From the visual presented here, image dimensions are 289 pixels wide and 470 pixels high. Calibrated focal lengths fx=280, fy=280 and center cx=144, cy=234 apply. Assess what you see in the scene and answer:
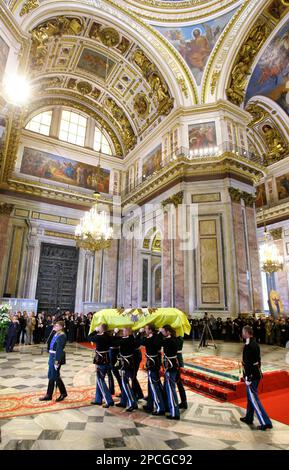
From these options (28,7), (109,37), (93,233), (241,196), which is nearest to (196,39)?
(109,37)

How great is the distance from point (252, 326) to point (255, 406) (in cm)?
754

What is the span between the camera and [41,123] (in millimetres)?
16297

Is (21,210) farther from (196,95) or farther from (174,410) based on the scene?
(174,410)

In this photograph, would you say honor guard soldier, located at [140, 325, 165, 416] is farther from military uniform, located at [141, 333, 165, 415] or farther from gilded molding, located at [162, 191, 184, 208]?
gilded molding, located at [162, 191, 184, 208]

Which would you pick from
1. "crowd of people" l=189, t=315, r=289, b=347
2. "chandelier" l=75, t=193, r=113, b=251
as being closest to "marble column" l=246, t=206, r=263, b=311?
"crowd of people" l=189, t=315, r=289, b=347

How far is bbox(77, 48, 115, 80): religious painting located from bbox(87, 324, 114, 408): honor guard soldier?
1525cm

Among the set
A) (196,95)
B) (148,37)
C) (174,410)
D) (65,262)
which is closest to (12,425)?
(174,410)

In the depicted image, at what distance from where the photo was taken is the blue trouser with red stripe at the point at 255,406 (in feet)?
10.8

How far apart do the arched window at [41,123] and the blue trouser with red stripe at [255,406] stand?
16.4 m

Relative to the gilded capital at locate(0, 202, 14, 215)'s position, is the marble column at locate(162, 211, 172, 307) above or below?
below

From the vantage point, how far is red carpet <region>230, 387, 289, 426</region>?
3.84 meters

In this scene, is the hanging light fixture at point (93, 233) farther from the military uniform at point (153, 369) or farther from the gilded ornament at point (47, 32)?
the gilded ornament at point (47, 32)

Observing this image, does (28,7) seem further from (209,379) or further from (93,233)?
(209,379)

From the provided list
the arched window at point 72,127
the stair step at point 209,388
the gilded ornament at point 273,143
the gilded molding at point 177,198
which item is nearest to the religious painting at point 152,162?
the gilded molding at point 177,198
